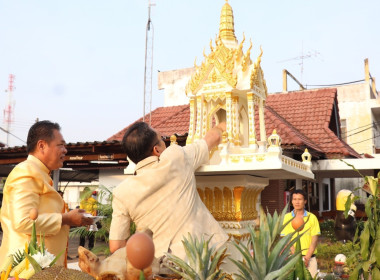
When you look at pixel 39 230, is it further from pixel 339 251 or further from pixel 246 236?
pixel 339 251

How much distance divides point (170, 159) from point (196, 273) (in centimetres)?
79

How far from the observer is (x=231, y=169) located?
4312mm

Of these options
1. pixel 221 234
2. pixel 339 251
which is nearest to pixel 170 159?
pixel 221 234

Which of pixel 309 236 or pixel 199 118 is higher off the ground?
pixel 199 118

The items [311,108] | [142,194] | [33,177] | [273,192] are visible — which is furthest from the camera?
[311,108]

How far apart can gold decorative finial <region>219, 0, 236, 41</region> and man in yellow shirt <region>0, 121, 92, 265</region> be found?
304 centimetres

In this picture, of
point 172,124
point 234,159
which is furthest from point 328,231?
point 234,159

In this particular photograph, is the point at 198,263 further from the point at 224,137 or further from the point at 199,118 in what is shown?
the point at 199,118

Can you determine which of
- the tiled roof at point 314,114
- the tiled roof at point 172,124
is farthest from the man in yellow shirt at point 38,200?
the tiled roof at point 314,114

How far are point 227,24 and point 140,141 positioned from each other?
3.28m

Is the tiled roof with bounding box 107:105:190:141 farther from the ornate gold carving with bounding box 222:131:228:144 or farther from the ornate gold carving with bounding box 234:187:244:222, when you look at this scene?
the ornate gold carving with bounding box 234:187:244:222

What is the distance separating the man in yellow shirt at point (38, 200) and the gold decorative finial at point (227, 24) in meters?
3.04

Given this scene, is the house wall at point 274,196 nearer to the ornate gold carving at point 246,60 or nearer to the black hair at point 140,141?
the ornate gold carving at point 246,60

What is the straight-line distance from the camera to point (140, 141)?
2523 millimetres
